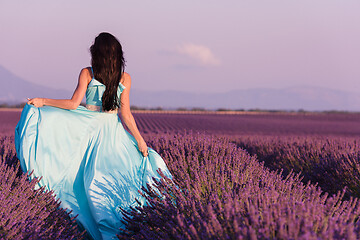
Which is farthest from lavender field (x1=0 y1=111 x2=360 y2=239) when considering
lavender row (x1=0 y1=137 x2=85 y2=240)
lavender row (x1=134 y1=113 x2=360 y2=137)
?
lavender row (x1=134 y1=113 x2=360 y2=137)

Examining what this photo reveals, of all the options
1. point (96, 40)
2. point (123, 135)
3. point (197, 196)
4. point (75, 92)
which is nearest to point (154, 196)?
point (197, 196)

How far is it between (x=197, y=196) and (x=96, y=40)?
1798 mm

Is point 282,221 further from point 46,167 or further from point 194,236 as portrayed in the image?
point 46,167

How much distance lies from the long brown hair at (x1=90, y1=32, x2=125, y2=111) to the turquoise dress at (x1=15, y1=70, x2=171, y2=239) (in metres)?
0.08

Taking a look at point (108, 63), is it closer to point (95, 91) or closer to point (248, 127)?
point (95, 91)

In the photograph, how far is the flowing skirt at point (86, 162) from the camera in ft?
11.1

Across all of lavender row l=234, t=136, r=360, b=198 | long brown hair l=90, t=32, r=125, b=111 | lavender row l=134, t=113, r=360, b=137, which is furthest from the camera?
lavender row l=134, t=113, r=360, b=137

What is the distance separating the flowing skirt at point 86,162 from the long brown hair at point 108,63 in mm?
328

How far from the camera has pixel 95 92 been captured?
11.7 feet

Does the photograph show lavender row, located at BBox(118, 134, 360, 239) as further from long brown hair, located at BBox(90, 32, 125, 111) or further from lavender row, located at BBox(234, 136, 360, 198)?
lavender row, located at BBox(234, 136, 360, 198)

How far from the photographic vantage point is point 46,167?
345cm

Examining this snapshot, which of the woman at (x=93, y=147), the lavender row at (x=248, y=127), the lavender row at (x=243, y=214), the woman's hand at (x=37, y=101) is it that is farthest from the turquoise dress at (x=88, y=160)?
the lavender row at (x=248, y=127)

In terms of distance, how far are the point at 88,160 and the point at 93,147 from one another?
0.47ft

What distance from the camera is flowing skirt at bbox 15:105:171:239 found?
338 cm
